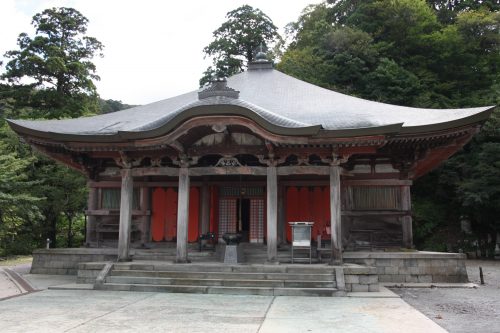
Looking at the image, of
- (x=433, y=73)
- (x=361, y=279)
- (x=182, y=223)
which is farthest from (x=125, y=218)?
(x=433, y=73)

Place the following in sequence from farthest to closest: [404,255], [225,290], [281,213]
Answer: [281,213], [404,255], [225,290]

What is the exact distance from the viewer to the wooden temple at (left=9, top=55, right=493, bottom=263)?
10.0m

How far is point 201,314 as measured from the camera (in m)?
6.58

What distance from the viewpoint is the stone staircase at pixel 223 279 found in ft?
28.7

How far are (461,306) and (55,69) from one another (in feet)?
93.7

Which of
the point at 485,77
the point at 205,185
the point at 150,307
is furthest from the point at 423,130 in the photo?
the point at 485,77

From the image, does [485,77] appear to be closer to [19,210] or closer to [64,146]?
[64,146]

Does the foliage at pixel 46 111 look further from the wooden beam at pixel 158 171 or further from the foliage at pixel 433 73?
the foliage at pixel 433 73

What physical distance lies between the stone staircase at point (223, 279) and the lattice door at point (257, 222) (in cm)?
391

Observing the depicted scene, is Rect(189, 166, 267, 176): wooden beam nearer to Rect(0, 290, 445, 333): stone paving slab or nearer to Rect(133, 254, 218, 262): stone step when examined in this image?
Rect(133, 254, 218, 262): stone step

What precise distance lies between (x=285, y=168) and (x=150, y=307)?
4941 mm

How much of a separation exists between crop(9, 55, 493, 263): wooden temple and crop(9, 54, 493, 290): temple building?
0.11 ft

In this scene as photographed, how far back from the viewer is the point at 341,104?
44.7 ft

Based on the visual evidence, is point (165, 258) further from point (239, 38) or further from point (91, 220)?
point (239, 38)
